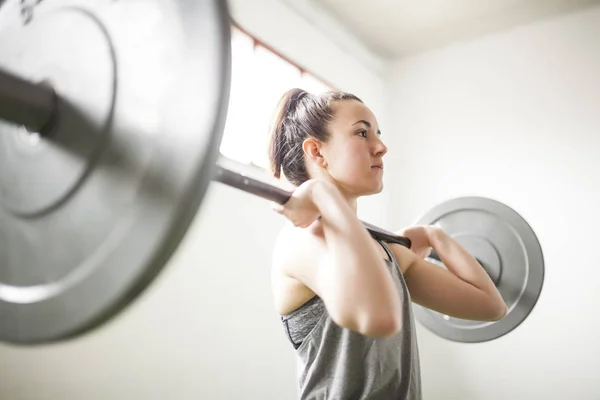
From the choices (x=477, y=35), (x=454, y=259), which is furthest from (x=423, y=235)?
(x=477, y=35)

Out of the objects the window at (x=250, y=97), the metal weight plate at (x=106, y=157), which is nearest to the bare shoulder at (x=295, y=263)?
the metal weight plate at (x=106, y=157)

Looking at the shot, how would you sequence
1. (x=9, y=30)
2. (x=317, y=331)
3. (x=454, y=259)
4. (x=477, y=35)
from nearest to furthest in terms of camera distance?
(x=9, y=30)
(x=317, y=331)
(x=454, y=259)
(x=477, y=35)

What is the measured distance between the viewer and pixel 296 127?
1162 millimetres

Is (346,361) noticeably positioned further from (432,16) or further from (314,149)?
(432,16)

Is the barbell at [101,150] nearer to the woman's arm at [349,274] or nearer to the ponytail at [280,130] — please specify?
the woman's arm at [349,274]

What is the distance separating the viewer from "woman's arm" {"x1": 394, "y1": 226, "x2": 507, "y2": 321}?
118 centimetres

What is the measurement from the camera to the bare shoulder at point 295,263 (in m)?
0.85

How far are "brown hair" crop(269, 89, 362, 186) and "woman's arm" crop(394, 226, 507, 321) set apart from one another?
318 millimetres

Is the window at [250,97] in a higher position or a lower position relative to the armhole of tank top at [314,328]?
higher

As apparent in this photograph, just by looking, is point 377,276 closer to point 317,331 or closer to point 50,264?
point 317,331

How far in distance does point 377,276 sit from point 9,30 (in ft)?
2.00

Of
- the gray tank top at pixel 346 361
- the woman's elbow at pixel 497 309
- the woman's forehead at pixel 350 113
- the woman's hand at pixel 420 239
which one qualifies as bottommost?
the gray tank top at pixel 346 361

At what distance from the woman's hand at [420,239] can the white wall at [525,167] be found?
1.28 meters

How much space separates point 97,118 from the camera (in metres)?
0.54
